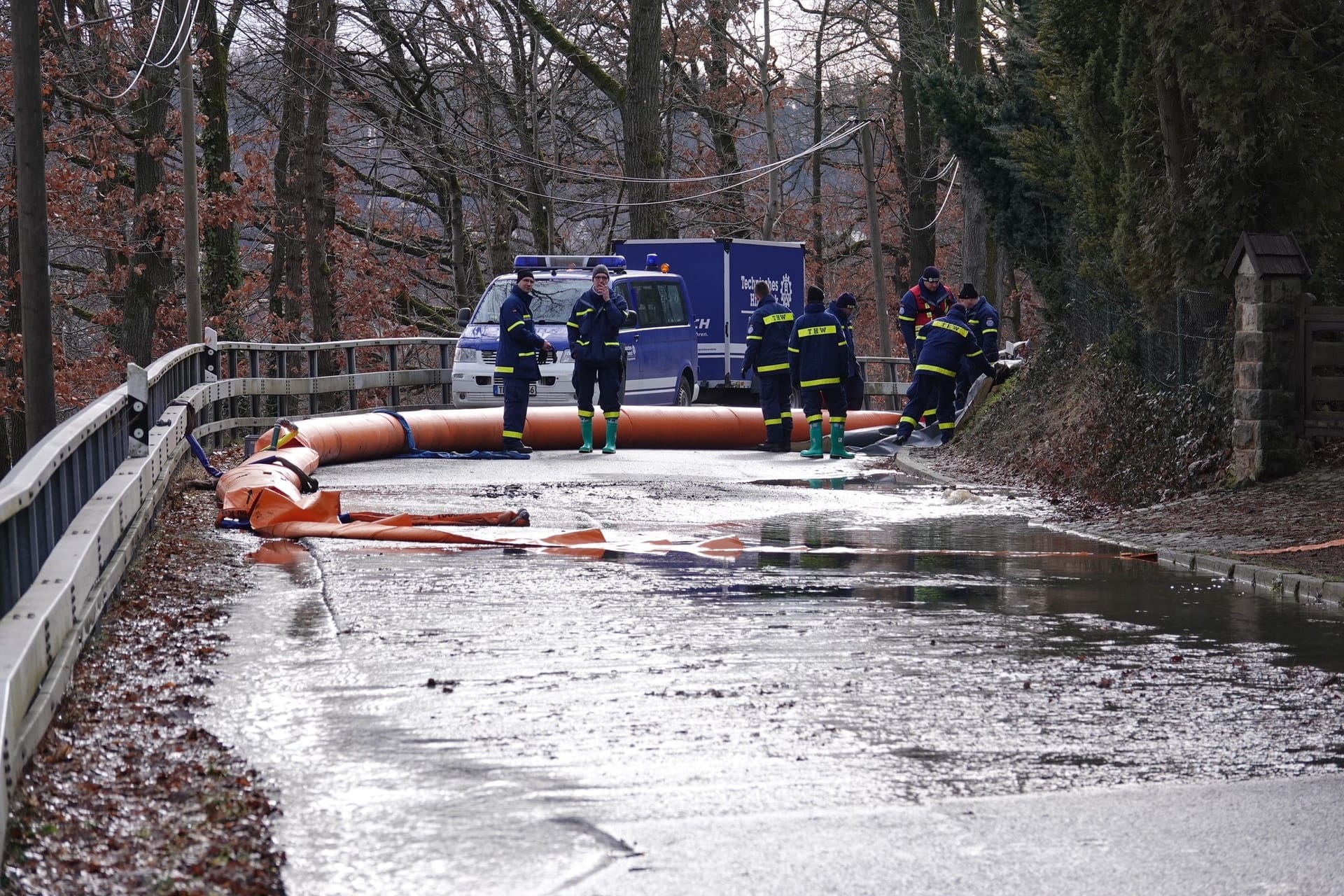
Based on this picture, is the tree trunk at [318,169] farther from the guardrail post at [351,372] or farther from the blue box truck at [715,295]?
the guardrail post at [351,372]

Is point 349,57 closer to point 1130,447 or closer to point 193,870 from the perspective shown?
point 1130,447

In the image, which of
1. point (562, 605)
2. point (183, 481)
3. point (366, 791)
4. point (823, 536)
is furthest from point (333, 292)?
point (366, 791)

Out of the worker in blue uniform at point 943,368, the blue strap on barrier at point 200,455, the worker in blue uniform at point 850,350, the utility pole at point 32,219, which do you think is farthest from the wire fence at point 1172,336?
the utility pole at point 32,219

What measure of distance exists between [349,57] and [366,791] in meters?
32.5

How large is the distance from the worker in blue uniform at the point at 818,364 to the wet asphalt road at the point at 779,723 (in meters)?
8.96

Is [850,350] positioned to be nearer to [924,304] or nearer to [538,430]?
[924,304]

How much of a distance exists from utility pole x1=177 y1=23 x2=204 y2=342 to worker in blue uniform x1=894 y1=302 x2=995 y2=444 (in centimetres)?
1096

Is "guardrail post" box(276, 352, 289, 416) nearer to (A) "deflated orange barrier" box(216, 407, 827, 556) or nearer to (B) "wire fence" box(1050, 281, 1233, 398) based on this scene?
(A) "deflated orange barrier" box(216, 407, 827, 556)

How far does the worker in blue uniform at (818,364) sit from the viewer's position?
20.1 m

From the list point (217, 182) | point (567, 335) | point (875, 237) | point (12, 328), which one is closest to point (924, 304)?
point (567, 335)

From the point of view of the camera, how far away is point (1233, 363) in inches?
574

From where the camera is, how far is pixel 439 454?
20.0 m

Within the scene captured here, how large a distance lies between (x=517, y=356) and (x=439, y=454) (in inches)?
60.1

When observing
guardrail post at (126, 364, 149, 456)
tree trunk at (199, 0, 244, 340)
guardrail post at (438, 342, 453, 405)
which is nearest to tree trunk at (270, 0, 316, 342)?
tree trunk at (199, 0, 244, 340)
